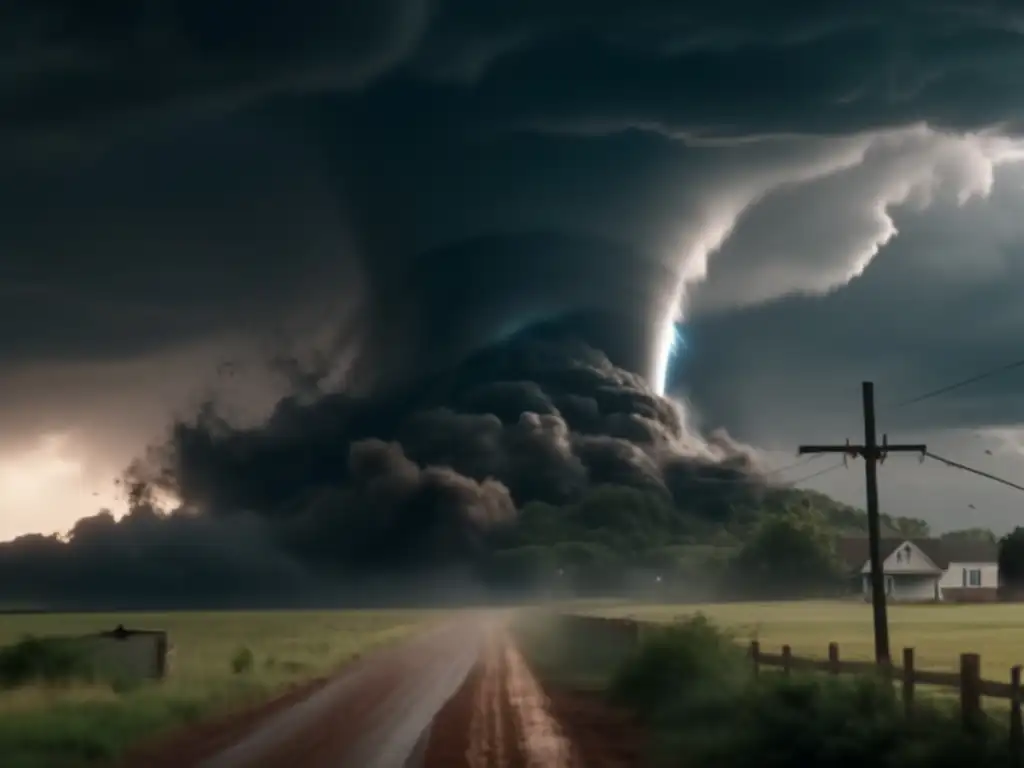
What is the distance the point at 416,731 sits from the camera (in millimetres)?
26875

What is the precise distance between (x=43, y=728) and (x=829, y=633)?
153ft

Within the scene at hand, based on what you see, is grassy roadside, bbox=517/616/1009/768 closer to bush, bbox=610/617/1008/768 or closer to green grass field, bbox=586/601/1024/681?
bush, bbox=610/617/1008/768

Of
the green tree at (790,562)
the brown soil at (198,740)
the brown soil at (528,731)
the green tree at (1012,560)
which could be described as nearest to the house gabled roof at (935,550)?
the green tree at (790,562)

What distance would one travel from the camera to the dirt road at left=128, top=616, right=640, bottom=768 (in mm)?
22453

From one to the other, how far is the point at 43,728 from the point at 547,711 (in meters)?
11.3

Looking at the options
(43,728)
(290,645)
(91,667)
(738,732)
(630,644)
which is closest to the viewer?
(738,732)

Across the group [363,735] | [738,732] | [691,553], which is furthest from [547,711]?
[691,553]

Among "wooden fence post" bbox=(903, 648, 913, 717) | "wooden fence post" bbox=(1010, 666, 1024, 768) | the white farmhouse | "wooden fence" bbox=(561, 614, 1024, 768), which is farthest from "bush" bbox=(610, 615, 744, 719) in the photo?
the white farmhouse

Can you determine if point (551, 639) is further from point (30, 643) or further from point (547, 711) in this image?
point (547, 711)

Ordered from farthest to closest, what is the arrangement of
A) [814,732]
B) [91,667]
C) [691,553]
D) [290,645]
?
[691,553], [290,645], [91,667], [814,732]

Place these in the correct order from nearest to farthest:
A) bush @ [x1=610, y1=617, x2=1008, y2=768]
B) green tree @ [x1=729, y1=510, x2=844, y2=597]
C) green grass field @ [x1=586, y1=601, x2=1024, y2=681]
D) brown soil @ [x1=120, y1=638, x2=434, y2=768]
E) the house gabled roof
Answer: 1. bush @ [x1=610, y1=617, x2=1008, y2=768]
2. brown soil @ [x1=120, y1=638, x2=434, y2=768]
3. green grass field @ [x1=586, y1=601, x2=1024, y2=681]
4. the house gabled roof
5. green tree @ [x1=729, y1=510, x2=844, y2=597]

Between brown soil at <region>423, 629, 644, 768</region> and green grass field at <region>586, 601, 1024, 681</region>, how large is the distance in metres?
6.25

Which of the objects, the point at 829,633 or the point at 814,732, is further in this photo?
the point at 829,633

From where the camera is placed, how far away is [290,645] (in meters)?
71.6
